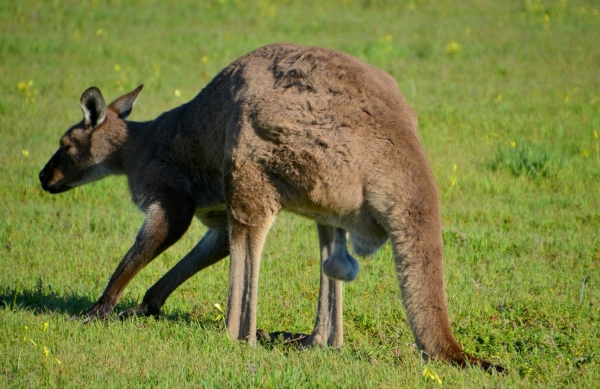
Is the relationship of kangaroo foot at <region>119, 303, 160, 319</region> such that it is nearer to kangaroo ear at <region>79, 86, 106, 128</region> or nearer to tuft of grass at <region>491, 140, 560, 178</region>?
kangaroo ear at <region>79, 86, 106, 128</region>

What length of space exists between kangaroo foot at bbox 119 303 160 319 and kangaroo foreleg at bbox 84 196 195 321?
0.20 m

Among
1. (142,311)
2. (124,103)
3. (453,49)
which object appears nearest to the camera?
(142,311)

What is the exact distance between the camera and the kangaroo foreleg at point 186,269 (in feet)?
18.2

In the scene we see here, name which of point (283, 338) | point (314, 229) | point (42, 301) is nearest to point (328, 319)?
point (283, 338)

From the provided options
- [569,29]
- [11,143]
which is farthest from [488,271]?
[569,29]

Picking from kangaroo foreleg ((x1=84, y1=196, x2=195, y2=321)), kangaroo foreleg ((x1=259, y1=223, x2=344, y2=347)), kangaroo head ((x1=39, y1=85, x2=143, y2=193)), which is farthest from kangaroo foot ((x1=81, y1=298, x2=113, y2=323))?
kangaroo head ((x1=39, y1=85, x2=143, y2=193))

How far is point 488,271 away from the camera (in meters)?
6.22

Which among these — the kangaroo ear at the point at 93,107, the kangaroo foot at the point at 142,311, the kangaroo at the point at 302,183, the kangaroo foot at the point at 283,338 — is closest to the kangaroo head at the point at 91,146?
the kangaroo ear at the point at 93,107

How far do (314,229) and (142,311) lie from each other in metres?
2.27

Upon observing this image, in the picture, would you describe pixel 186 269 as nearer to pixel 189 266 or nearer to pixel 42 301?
pixel 189 266

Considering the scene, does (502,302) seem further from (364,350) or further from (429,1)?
(429,1)

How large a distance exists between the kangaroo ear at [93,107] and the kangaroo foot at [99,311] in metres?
1.63

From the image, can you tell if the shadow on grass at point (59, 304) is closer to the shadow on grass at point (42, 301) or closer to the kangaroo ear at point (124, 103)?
the shadow on grass at point (42, 301)

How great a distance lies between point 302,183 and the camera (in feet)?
14.2
